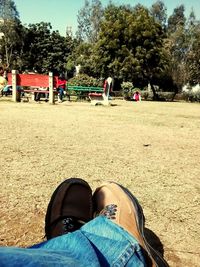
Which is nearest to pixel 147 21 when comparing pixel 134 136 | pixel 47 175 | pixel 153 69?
pixel 153 69

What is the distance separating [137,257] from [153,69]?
1519 inches

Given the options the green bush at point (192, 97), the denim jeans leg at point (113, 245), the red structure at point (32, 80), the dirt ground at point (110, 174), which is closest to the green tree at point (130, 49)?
the green bush at point (192, 97)

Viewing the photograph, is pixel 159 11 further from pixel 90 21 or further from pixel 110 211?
pixel 110 211

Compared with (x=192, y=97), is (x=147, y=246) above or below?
above

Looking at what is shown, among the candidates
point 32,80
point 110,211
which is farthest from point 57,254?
point 32,80

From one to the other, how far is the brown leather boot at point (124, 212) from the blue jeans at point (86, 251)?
151 millimetres

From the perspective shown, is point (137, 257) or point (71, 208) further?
point (71, 208)

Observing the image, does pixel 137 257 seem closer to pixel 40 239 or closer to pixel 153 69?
pixel 40 239

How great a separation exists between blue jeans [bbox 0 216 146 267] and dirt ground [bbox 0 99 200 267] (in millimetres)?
A: 809

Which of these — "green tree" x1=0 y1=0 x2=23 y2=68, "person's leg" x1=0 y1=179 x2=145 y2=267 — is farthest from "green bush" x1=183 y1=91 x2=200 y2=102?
"person's leg" x1=0 y1=179 x2=145 y2=267

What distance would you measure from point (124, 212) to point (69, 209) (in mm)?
380

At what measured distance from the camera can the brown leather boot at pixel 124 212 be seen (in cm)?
187

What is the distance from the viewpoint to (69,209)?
2.38 meters

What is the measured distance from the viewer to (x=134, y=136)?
7.39 meters
